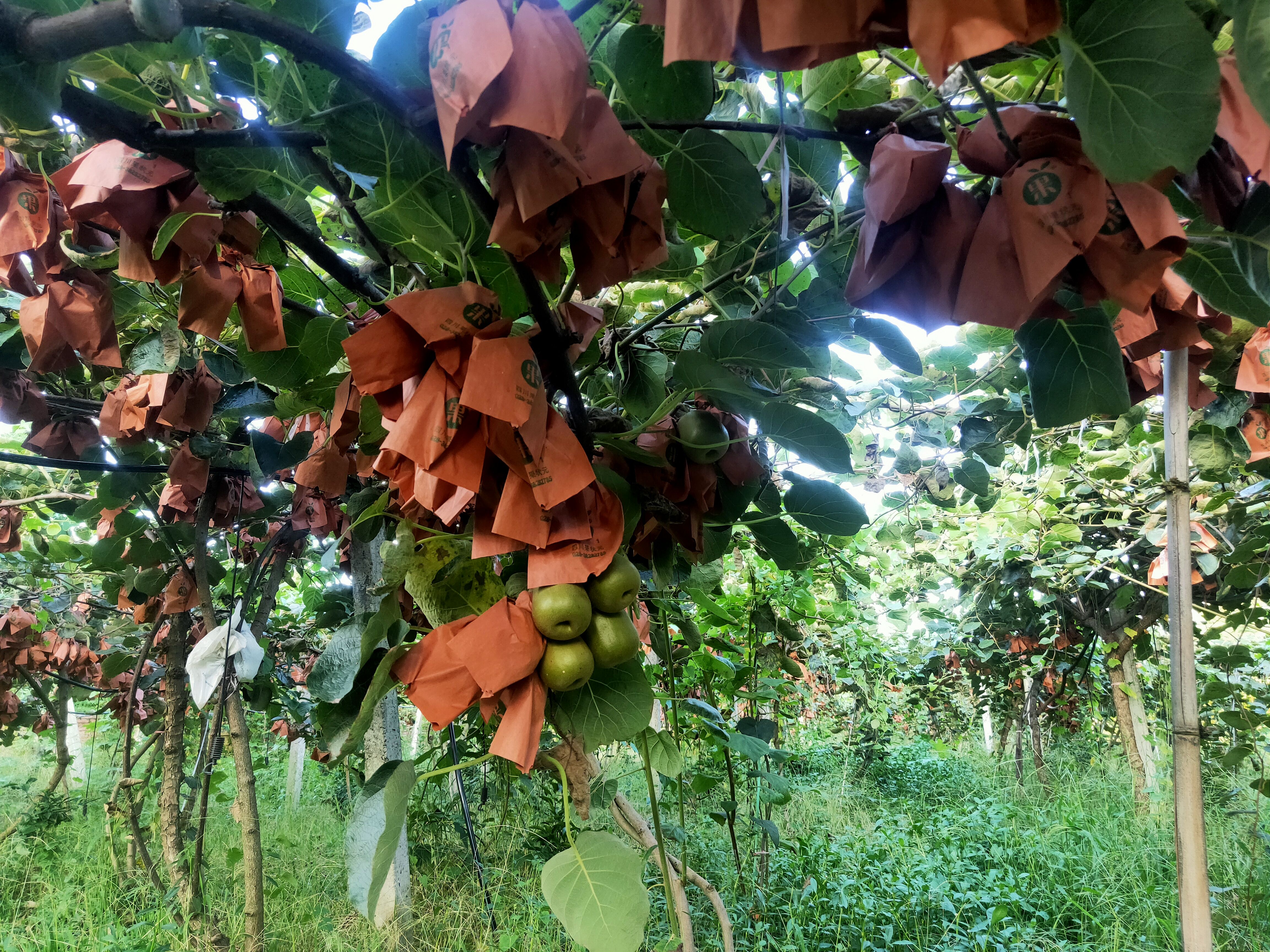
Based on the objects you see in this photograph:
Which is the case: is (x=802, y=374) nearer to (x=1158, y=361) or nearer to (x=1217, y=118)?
(x=1158, y=361)

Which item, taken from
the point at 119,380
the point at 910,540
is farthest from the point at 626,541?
the point at 910,540

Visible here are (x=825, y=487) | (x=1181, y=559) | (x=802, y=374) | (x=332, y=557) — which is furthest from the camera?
(x=332, y=557)

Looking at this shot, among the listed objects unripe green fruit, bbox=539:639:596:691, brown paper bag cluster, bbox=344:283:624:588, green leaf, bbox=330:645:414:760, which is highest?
brown paper bag cluster, bbox=344:283:624:588

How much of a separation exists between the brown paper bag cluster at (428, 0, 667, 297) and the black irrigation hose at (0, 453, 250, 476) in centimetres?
118

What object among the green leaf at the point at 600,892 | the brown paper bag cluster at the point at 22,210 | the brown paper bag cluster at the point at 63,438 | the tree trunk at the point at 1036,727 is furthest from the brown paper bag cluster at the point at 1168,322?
the tree trunk at the point at 1036,727

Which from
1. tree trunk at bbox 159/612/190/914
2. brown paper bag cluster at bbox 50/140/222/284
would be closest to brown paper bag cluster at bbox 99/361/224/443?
brown paper bag cluster at bbox 50/140/222/284

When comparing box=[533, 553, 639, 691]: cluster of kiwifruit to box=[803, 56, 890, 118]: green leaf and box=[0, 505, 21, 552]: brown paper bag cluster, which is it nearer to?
box=[803, 56, 890, 118]: green leaf

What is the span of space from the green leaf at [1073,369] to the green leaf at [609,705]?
13.8 inches

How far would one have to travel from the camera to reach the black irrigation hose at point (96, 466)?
113 centimetres

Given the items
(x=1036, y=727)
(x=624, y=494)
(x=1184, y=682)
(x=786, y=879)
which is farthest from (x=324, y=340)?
(x=1036, y=727)

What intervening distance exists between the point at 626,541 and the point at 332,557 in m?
0.99

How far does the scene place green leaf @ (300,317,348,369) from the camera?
59 centimetres

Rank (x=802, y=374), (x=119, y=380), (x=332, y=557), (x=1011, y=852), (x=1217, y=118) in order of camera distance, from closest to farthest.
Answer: (x=1217, y=118), (x=802, y=374), (x=119, y=380), (x=332, y=557), (x=1011, y=852)

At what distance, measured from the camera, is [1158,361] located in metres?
0.59
